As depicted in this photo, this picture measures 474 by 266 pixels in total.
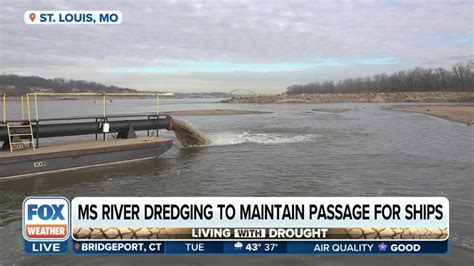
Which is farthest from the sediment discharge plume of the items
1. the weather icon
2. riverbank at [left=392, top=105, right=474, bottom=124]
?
riverbank at [left=392, top=105, right=474, bottom=124]

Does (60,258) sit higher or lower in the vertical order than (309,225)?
lower

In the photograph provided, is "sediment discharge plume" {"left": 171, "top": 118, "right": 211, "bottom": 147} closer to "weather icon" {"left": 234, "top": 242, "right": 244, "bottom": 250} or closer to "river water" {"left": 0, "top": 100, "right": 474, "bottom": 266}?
"river water" {"left": 0, "top": 100, "right": 474, "bottom": 266}

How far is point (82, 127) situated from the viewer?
13.5 metres

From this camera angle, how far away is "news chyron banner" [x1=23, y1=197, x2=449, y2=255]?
4.69 m

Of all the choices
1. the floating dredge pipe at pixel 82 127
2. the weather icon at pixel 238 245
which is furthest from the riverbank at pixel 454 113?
the weather icon at pixel 238 245

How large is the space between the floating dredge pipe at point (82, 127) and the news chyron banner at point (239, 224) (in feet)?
26.7

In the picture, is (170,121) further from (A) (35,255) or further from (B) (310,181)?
(A) (35,255)

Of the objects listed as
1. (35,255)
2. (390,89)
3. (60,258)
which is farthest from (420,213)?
(390,89)

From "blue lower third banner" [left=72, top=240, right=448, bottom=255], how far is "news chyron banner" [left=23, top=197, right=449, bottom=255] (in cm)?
1

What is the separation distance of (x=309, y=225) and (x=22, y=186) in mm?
8734

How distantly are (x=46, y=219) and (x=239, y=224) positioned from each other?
265cm

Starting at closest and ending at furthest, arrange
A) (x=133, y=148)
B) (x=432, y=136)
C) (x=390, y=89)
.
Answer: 1. (x=133, y=148)
2. (x=432, y=136)
3. (x=390, y=89)

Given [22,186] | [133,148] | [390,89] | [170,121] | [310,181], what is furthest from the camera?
[390,89]

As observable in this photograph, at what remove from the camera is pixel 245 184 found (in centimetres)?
1044
